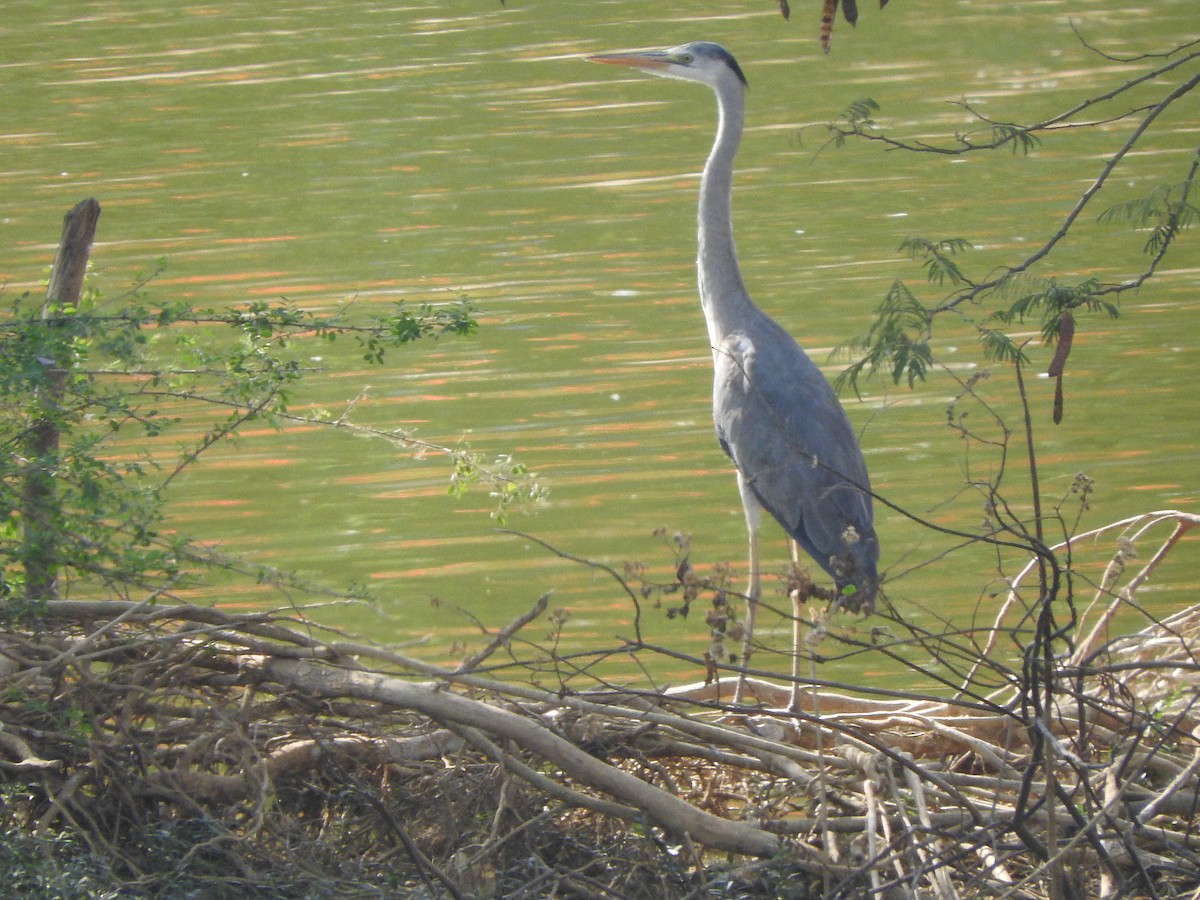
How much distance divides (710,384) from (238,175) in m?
7.01

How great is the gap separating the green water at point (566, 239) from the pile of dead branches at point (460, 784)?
849 millimetres

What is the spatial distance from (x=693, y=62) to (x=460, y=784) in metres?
3.65

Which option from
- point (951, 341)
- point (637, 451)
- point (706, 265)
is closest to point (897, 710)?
point (706, 265)

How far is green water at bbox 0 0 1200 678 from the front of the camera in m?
7.82

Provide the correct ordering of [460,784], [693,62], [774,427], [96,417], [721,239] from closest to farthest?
[460,784], [96,417], [774,427], [721,239], [693,62]

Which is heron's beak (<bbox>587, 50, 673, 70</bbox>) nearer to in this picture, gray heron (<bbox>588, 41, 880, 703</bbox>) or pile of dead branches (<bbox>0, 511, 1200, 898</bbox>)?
gray heron (<bbox>588, 41, 880, 703</bbox>)

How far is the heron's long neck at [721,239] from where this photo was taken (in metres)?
6.46

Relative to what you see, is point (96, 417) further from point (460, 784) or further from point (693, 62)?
point (693, 62)

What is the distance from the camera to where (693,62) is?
23.1 ft

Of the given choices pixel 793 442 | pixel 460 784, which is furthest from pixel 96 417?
pixel 793 442

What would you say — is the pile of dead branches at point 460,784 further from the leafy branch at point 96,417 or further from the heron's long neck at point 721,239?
the heron's long neck at point 721,239

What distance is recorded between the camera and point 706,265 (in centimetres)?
660

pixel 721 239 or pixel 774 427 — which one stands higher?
pixel 721 239

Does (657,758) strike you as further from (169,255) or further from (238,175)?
(238,175)
